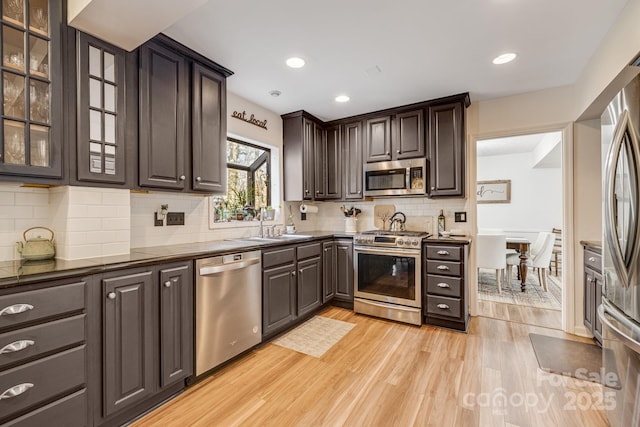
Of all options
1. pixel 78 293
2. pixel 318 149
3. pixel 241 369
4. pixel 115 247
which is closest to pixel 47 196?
pixel 115 247

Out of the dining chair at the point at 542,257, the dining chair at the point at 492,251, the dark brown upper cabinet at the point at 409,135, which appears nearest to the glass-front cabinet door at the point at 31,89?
the dark brown upper cabinet at the point at 409,135

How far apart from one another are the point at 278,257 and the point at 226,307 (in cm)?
72

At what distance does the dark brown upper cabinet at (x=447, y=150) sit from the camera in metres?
3.28

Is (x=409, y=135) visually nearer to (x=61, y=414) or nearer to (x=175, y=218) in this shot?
(x=175, y=218)

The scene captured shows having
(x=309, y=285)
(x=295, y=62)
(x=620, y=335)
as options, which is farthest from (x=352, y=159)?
(x=620, y=335)

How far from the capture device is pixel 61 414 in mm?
1392

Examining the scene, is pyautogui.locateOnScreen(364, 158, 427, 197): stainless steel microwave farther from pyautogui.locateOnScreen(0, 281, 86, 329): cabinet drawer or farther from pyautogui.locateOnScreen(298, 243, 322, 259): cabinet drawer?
pyautogui.locateOnScreen(0, 281, 86, 329): cabinet drawer

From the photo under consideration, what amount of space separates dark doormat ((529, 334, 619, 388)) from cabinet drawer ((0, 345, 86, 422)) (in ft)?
10.3

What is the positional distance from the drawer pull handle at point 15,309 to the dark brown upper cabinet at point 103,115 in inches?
29.7

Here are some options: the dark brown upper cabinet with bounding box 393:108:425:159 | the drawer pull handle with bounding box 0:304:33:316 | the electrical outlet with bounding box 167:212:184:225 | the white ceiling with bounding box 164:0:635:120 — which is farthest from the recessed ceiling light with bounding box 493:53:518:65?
the drawer pull handle with bounding box 0:304:33:316

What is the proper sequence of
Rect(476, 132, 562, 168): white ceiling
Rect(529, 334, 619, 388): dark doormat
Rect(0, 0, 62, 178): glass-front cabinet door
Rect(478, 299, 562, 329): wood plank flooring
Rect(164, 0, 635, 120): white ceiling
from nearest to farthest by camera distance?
Rect(0, 0, 62, 178): glass-front cabinet door < Rect(164, 0, 635, 120): white ceiling < Rect(529, 334, 619, 388): dark doormat < Rect(478, 299, 562, 329): wood plank flooring < Rect(476, 132, 562, 168): white ceiling

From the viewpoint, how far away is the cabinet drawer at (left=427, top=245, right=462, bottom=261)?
9.83 feet

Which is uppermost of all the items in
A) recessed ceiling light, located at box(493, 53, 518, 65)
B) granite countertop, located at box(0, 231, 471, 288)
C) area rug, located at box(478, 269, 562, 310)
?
recessed ceiling light, located at box(493, 53, 518, 65)

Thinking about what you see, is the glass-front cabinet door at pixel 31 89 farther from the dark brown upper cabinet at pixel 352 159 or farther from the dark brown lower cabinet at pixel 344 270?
the dark brown upper cabinet at pixel 352 159
